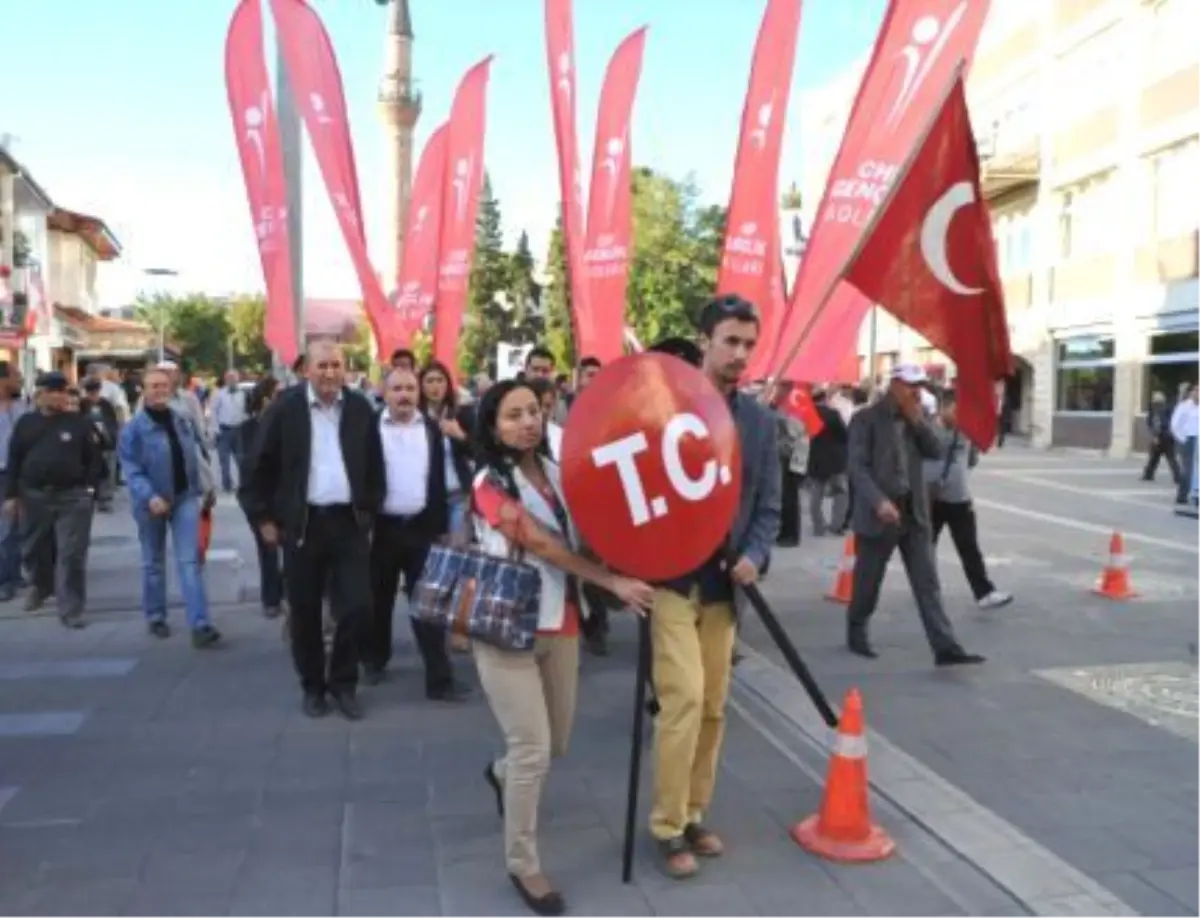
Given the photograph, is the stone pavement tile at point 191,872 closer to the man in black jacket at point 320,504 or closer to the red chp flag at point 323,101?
the man in black jacket at point 320,504

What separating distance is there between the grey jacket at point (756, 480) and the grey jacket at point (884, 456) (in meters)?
2.78

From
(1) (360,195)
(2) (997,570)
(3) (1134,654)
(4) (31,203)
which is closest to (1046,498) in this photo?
(2) (997,570)

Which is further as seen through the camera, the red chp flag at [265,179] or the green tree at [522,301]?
the green tree at [522,301]

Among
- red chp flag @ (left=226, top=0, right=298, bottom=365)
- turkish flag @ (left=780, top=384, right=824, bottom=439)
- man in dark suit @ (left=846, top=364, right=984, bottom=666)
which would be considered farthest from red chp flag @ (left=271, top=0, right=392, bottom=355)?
man in dark suit @ (left=846, top=364, right=984, bottom=666)

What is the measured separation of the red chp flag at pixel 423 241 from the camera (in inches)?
492

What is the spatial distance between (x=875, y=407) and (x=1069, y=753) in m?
2.49

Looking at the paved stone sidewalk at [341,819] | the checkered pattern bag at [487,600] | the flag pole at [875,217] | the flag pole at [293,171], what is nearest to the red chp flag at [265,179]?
the flag pole at [293,171]

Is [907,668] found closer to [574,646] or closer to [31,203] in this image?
[574,646]

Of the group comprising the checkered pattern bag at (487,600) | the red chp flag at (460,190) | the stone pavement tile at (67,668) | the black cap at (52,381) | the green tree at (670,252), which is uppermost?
the green tree at (670,252)

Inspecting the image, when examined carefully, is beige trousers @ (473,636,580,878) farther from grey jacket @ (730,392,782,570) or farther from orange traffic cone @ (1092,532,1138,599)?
orange traffic cone @ (1092,532,1138,599)

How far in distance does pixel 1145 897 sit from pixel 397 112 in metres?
80.5

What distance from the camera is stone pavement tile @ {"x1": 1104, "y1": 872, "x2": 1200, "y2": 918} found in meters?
3.71

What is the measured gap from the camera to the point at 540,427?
3854mm

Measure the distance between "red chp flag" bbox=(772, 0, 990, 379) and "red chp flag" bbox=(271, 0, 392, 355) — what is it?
436cm
